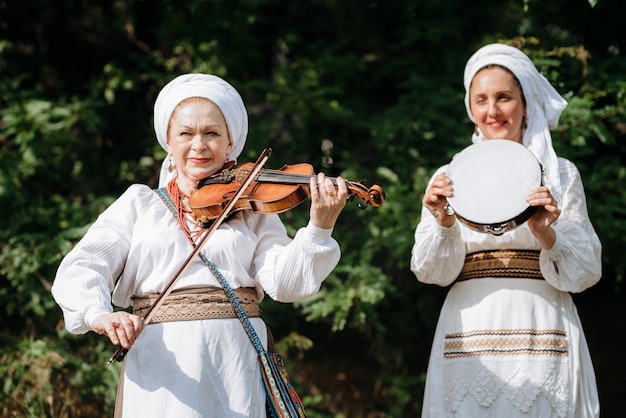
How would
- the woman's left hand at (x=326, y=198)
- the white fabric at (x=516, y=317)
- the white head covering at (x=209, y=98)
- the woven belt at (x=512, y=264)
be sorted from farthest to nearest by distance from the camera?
the woven belt at (x=512, y=264) → the white fabric at (x=516, y=317) → the white head covering at (x=209, y=98) → the woman's left hand at (x=326, y=198)

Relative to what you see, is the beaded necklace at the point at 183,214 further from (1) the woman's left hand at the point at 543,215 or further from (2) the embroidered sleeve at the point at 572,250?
(2) the embroidered sleeve at the point at 572,250

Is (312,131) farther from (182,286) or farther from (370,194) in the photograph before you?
(370,194)

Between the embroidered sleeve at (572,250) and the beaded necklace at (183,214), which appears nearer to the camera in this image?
the beaded necklace at (183,214)

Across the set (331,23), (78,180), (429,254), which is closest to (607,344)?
(331,23)

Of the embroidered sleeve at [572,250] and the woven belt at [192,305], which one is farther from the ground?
the embroidered sleeve at [572,250]

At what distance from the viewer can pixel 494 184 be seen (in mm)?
3029

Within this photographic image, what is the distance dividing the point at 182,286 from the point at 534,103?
60.4 inches

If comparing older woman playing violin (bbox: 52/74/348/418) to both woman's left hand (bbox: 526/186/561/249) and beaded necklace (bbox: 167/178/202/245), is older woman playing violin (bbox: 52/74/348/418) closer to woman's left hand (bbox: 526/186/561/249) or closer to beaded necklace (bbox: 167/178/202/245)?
beaded necklace (bbox: 167/178/202/245)

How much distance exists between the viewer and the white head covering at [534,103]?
3240 millimetres

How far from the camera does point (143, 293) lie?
271cm

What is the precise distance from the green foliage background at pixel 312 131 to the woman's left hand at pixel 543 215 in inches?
65.0

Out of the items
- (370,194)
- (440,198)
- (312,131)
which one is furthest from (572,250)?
(312,131)

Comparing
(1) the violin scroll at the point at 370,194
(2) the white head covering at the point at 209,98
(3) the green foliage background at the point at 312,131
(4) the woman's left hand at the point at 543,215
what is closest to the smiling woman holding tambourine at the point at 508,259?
(4) the woman's left hand at the point at 543,215

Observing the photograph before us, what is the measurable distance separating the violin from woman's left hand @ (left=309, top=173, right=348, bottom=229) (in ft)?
0.08
